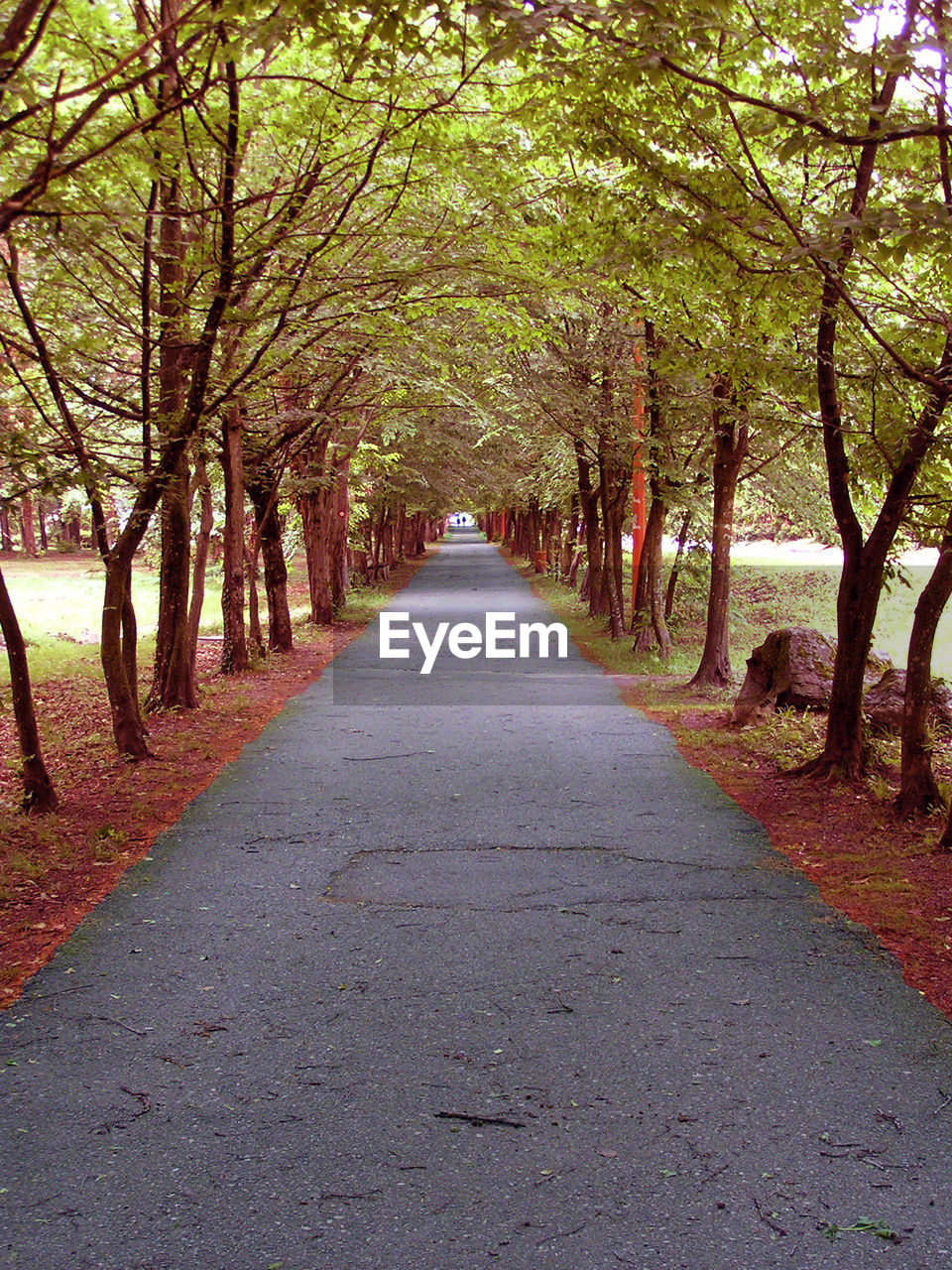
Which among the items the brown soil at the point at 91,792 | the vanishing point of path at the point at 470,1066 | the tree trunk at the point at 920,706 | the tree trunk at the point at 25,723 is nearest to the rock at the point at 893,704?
the tree trunk at the point at 920,706

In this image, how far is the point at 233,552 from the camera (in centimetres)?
1520

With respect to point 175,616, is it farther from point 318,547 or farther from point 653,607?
point 318,547

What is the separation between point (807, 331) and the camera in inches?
395

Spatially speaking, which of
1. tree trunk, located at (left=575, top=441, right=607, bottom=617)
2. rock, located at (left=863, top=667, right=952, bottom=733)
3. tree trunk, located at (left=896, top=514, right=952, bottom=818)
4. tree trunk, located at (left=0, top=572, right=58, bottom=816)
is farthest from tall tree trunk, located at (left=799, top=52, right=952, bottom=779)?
tree trunk, located at (left=575, top=441, right=607, bottom=617)

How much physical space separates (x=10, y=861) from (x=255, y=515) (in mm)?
12581

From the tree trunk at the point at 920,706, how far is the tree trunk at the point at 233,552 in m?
9.71

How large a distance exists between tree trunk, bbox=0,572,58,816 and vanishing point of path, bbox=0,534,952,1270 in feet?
3.89

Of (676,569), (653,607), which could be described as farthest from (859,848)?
(676,569)

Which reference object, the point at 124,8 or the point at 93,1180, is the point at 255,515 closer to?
the point at 124,8

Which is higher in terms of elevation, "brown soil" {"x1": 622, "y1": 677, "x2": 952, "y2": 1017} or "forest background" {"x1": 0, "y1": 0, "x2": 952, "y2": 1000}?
"forest background" {"x1": 0, "y1": 0, "x2": 952, "y2": 1000}

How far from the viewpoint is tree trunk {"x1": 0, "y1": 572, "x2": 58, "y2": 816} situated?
24.0ft

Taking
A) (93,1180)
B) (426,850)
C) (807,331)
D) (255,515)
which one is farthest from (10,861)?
(255,515)

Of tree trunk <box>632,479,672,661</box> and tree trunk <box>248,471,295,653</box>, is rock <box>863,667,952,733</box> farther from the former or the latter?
tree trunk <box>248,471,295,653</box>

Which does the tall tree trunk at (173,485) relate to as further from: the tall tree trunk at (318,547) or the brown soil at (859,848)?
the tall tree trunk at (318,547)
